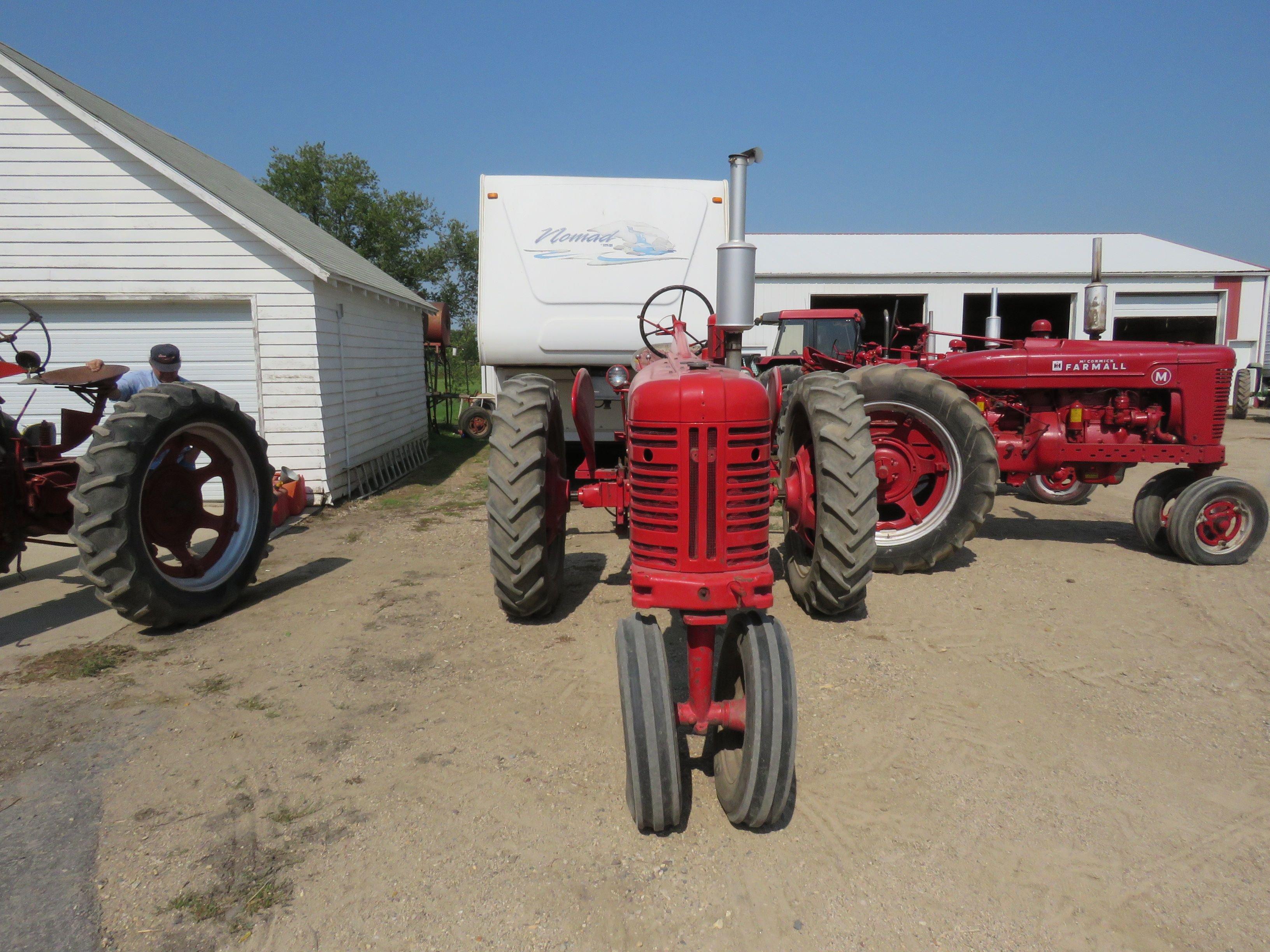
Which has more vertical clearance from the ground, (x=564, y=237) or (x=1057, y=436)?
(x=564, y=237)

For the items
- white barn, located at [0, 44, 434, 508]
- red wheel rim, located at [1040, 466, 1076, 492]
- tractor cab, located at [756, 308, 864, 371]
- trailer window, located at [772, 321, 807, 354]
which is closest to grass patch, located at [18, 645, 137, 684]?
white barn, located at [0, 44, 434, 508]

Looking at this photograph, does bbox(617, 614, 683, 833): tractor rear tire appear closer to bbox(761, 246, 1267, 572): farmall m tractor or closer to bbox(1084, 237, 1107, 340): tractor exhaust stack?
bbox(761, 246, 1267, 572): farmall m tractor

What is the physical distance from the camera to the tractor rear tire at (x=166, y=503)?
423 cm

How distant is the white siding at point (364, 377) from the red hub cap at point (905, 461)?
5795 millimetres

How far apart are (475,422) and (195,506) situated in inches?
359

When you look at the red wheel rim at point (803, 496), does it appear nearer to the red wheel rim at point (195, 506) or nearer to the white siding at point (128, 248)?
the red wheel rim at point (195, 506)

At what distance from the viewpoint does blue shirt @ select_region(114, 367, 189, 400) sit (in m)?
5.53

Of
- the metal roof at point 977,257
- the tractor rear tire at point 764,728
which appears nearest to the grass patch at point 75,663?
the tractor rear tire at point 764,728

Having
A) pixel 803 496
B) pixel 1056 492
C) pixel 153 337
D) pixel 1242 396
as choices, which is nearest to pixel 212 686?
pixel 803 496

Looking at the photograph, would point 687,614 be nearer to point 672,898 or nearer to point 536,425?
point 672,898

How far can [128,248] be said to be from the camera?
8000 mm

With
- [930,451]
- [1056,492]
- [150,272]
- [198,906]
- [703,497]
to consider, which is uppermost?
[150,272]

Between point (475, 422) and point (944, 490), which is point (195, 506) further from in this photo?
point (475, 422)

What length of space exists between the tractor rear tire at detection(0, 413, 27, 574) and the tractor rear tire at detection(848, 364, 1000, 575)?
17.9 ft
